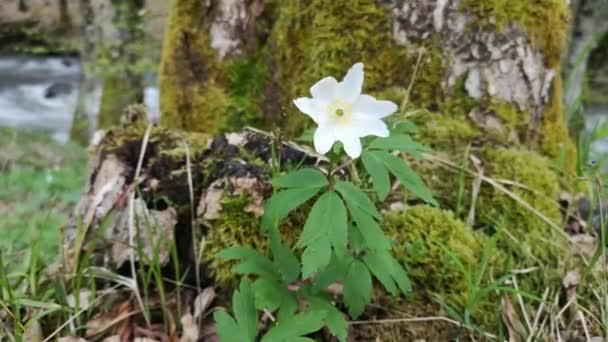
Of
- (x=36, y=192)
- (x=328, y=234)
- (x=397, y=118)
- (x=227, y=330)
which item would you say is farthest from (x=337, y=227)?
(x=36, y=192)

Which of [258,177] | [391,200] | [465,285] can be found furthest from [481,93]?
[258,177]

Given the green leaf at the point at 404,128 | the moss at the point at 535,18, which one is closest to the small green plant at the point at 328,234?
the green leaf at the point at 404,128

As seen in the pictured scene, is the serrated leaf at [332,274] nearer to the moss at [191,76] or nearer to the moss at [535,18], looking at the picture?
the moss at [535,18]

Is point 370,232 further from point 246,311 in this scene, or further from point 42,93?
point 42,93

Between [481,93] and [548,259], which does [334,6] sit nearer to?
[481,93]

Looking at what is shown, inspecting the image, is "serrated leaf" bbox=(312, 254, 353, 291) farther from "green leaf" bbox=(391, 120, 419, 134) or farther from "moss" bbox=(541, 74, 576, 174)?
"moss" bbox=(541, 74, 576, 174)
